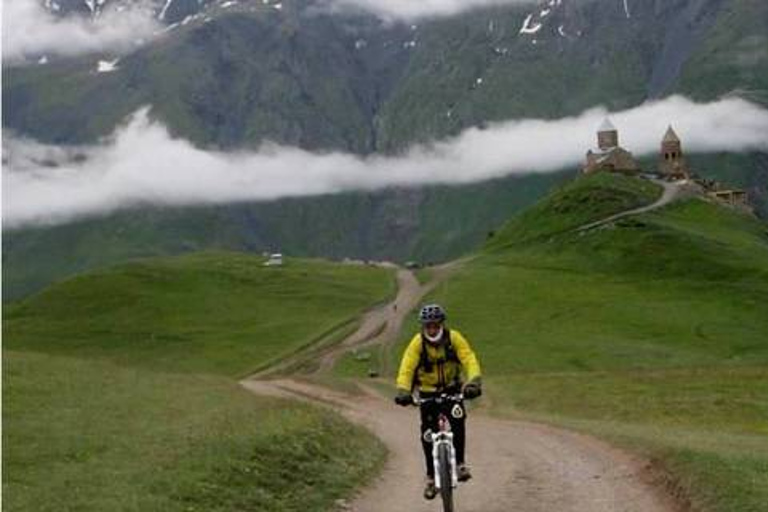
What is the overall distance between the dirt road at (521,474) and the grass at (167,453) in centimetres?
135

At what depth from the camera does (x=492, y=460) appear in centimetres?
3972

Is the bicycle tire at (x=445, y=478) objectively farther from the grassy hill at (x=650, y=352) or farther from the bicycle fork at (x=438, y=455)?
the grassy hill at (x=650, y=352)

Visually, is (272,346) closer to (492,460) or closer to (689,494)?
(492,460)

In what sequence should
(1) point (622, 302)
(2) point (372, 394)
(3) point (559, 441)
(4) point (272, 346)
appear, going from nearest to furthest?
(3) point (559, 441), (2) point (372, 394), (4) point (272, 346), (1) point (622, 302)

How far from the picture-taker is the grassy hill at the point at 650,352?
3953 cm

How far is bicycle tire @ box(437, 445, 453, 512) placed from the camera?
2642cm

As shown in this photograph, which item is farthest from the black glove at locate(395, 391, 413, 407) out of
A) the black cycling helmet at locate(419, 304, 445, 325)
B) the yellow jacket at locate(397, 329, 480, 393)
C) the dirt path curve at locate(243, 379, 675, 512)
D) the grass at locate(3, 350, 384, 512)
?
the grass at locate(3, 350, 384, 512)

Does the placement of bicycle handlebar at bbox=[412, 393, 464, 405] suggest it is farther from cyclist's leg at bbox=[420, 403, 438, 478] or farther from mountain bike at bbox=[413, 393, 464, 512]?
cyclist's leg at bbox=[420, 403, 438, 478]

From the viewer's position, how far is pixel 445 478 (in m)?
26.5

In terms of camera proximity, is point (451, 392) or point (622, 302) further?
point (622, 302)

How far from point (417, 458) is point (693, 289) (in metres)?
139

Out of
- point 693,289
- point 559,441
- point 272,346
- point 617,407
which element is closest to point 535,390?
point 617,407

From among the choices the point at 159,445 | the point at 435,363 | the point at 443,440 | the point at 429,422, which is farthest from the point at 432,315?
the point at 159,445

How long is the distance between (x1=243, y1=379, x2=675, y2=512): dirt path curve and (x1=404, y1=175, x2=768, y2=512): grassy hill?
150 cm
